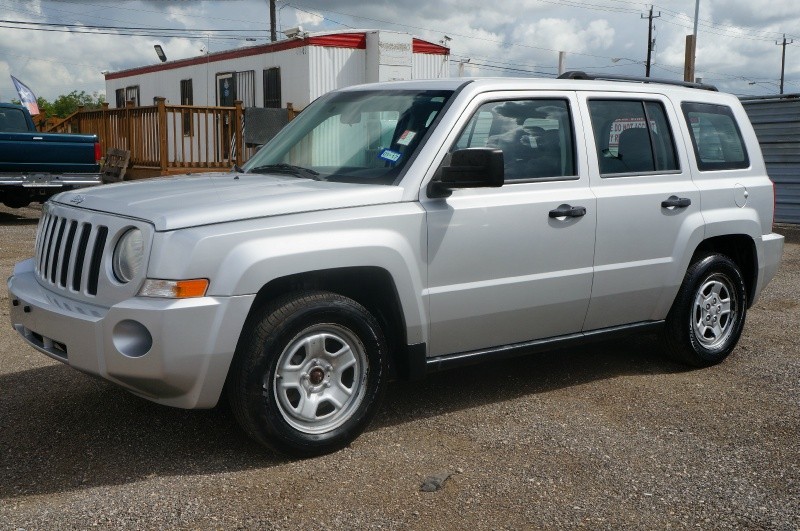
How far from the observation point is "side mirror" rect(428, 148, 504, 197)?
14.0 feet

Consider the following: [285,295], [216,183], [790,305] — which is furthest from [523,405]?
[790,305]

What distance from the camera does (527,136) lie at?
4914 millimetres

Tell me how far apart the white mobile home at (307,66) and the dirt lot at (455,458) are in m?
13.5

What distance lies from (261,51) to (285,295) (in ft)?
55.0

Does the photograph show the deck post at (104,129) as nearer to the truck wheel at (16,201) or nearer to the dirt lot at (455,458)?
the truck wheel at (16,201)

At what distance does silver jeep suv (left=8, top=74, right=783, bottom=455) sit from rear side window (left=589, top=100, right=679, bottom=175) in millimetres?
14

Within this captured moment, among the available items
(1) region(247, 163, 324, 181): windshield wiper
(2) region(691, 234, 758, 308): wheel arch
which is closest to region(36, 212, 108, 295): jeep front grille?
(1) region(247, 163, 324, 181): windshield wiper

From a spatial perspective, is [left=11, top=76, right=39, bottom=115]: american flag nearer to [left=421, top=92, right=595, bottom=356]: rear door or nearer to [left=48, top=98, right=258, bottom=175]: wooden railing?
[left=48, top=98, right=258, bottom=175]: wooden railing

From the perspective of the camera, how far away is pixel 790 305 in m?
8.30

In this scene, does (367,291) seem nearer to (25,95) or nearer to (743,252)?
(743,252)

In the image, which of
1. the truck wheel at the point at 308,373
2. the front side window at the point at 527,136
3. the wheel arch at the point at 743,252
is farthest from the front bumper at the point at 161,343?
Answer: the wheel arch at the point at 743,252

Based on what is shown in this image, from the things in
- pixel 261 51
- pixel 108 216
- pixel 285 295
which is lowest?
pixel 285 295

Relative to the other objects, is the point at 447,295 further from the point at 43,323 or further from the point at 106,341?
the point at 43,323

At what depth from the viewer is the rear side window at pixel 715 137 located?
18.9 feet
